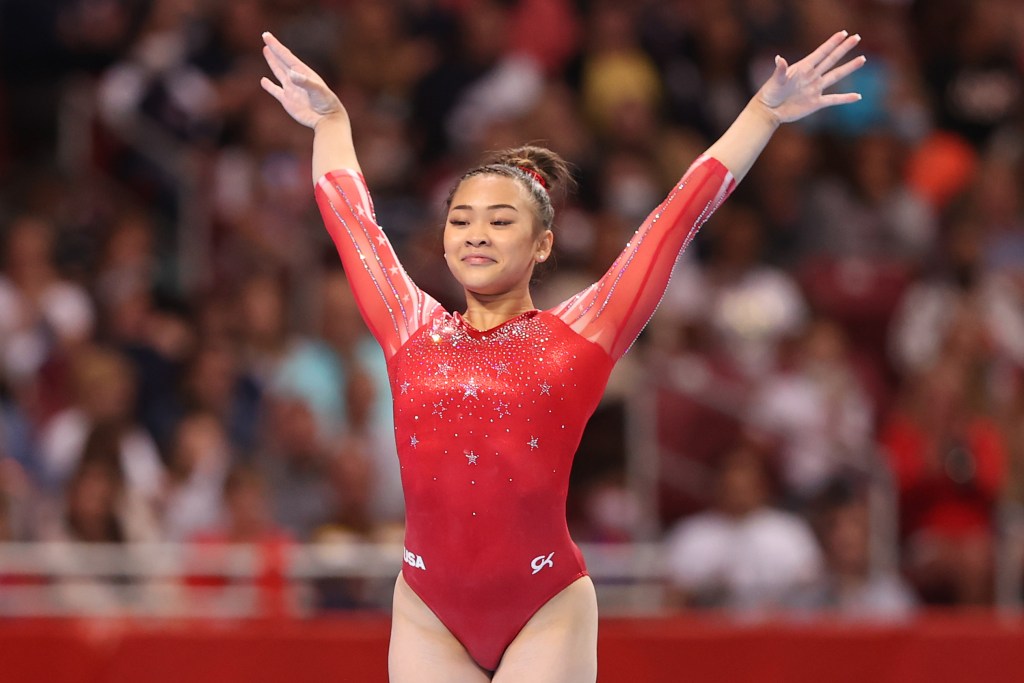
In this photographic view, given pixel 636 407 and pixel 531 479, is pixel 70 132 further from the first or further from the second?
pixel 531 479

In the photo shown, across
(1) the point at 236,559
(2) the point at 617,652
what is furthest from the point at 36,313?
(2) the point at 617,652

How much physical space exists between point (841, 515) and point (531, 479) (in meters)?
4.36

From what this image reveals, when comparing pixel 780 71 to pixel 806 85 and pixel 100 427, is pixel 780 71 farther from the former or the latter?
pixel 100 427

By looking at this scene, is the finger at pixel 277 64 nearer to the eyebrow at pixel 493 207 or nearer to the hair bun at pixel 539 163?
the hair bun at pixel 539 163

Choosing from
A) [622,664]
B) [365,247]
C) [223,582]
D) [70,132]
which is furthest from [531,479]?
[70,132]

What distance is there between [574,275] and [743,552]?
1.91m

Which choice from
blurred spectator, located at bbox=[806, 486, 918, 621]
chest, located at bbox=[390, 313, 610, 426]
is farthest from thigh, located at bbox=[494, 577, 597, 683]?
blurred spectator, located at bbox=[806, 486, 918, 621]

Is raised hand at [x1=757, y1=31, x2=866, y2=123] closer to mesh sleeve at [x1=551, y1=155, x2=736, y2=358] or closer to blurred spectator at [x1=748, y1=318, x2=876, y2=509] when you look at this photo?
mesh sleeve at [x1=551, y1=155, x2=736, y2=358]

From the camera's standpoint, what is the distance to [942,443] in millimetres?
8055

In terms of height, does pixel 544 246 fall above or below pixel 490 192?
below

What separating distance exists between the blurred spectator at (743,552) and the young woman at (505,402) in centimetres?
373

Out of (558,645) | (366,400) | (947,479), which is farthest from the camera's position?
(947,479)

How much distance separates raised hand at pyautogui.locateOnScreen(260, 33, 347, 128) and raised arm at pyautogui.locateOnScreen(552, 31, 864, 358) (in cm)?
87

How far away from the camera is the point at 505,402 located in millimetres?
3578
